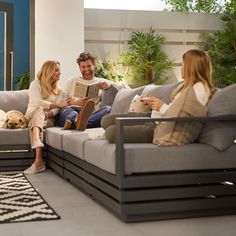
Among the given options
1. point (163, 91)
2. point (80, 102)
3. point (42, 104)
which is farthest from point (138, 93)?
point (42, 104)

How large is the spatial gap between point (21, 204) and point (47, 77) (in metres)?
2.24

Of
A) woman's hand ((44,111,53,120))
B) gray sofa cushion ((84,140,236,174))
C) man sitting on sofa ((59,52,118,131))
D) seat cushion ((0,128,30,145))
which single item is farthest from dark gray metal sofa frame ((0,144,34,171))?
gray sofa cushion ((84,140,236,174))

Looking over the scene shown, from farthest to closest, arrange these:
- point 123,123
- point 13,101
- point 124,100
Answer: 1. point 13,101
2. point 124,100
3. point 123,123

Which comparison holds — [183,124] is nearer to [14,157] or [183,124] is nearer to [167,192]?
[167,192]

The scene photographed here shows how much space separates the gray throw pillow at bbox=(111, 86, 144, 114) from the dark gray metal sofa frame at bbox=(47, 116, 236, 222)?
1520 millimetres

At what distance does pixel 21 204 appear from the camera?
3.33m

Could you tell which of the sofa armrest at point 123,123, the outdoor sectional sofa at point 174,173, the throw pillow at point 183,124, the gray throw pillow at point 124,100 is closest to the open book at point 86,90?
the gray throw pillow at point 124,100

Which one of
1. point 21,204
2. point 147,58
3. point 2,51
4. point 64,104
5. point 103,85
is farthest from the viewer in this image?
point 147,58

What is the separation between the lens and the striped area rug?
2957mm

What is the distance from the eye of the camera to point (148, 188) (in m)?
2.84

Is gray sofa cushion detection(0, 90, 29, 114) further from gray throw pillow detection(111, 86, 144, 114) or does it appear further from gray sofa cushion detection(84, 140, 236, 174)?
gray sofa cushion detection(84, 140, 236, 174)

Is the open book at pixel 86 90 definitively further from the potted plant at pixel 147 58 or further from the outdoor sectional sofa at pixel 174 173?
the potted plant at pixel 147 58

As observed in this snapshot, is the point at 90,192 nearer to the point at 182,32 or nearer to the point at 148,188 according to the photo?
the point at 148,188

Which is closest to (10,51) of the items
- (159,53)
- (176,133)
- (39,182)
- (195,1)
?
(159,53)
